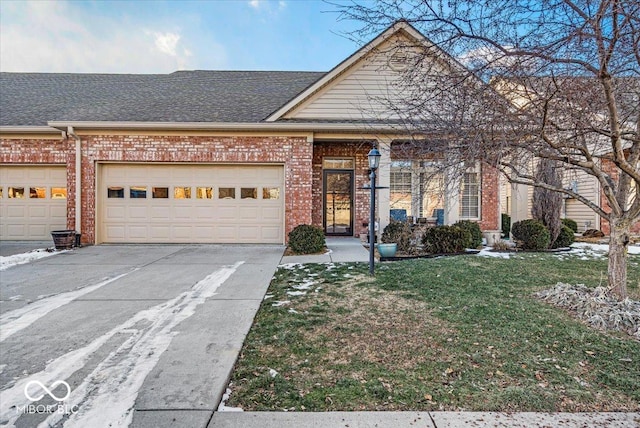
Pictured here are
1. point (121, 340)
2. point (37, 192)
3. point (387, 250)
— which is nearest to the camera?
point (121, 340)

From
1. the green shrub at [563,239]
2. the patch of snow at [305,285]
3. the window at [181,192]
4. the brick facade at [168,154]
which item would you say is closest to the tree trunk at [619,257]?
the patch of snow at [305,285]

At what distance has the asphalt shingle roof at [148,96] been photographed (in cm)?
990

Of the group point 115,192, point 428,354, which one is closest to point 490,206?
point 428,354

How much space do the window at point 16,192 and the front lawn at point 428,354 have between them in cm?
971

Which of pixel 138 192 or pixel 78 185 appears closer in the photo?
pixel 78 185

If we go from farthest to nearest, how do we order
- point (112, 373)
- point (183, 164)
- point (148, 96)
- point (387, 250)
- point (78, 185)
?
point (148, 96)
point (183, 164)
point (78, 185)
point (387, 250)
point (112, 373)

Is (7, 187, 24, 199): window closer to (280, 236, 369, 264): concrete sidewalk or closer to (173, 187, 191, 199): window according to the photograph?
(173, 187, 191, 199): window

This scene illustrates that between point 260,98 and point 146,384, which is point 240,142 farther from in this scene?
point 146,384

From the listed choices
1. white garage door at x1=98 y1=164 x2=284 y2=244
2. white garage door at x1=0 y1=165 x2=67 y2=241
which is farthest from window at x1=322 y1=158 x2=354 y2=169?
white garage door at x1=0 y1=165 x2=67 y2=241

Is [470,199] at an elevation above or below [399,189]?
below

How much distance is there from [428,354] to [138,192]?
31.5ft

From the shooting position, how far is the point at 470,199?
449 inches

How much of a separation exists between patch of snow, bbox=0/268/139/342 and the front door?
7453mm

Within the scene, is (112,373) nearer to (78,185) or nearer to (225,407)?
(225,407)
